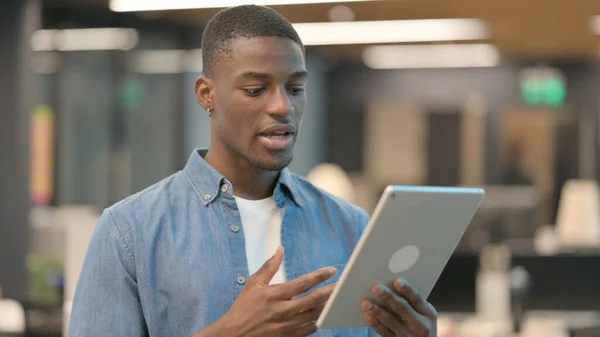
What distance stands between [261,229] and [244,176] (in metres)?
0.10

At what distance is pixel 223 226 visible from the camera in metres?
1.82

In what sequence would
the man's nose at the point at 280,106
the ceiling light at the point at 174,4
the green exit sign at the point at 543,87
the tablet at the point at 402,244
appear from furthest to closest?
the green exit sign at the point at 543,87 → the ceiling light at the point at 174,4 → the man's nose at the point at 280,106 → the tablet at the point at 402,244

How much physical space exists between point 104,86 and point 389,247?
400 inches

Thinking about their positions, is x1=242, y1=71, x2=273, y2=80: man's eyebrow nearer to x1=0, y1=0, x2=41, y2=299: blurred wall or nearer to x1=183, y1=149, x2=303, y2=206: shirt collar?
x1=183, y1=149, x2=303, y2=206: shirt collar

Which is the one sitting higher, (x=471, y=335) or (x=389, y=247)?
(x=389, y=247)

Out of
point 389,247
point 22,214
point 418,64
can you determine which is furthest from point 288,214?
point 418,64

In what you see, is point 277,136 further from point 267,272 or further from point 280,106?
point 267,272

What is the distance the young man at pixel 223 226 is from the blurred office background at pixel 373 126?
2715 mm

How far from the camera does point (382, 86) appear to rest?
1738 centimetres

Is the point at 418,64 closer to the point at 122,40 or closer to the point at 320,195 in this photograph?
the point at 122,40

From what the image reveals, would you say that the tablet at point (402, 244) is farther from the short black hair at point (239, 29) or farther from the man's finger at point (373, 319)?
the short black hair at point (239, 29)

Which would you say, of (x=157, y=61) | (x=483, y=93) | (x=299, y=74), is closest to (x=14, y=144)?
(x=157, y=61)

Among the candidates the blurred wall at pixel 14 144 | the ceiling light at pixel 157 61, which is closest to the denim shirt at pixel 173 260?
the blurred wall at pixel 14 144

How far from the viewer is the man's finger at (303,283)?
1.56 meters
